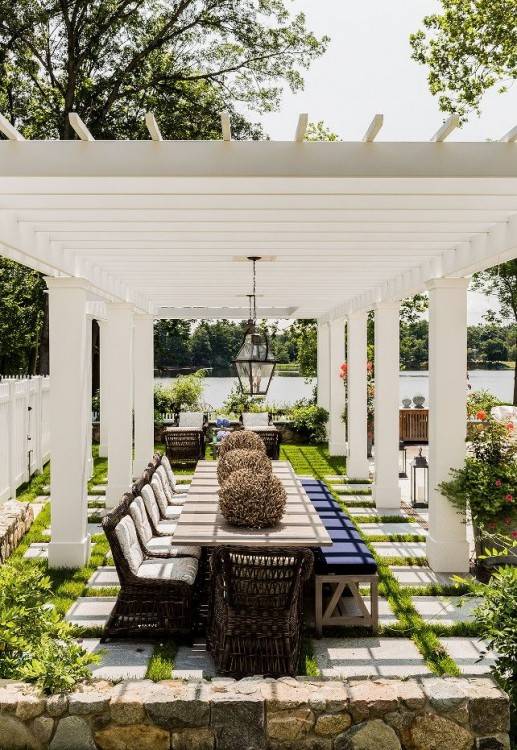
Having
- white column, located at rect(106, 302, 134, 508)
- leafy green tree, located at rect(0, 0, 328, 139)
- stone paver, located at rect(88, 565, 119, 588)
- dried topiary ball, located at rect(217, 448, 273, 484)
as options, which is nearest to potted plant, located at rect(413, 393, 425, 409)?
leafy green tree, located at rect(0, 0, 328, 139)

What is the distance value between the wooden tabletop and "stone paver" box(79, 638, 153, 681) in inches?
34.2

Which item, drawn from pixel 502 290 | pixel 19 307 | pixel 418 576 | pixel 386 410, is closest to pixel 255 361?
pixel 418 576

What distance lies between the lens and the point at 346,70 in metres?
15.7

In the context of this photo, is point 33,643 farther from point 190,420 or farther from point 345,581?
point 190,420

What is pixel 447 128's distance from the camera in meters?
3.51

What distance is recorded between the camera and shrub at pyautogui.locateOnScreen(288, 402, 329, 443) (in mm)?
17094

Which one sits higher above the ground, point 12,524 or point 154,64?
point 154,64

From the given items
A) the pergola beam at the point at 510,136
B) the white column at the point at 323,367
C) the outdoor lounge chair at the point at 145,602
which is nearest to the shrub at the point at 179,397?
the white column at the point at 323,367

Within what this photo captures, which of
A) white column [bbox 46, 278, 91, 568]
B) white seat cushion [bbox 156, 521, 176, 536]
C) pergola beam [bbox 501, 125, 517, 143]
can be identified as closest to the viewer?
pergola beam [bbox 501, 125, 517, 143]

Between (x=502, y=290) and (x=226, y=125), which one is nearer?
(x=226, y=125)

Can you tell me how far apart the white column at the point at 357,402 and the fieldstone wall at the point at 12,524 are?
5.88 metres

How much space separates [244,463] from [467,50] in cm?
994

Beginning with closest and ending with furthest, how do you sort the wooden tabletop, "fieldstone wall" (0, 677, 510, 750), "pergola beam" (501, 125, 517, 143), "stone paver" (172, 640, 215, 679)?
"fieldstone wall" (0, 677, 510, 750), "pergola beam" (501, 125, 517, 143), "stone paver" (172, 640, 215, 679), the wooden tabletop

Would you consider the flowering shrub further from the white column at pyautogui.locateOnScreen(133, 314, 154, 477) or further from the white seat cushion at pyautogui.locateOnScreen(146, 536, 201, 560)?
the white column at pyautogui.locateOnScreen(133, 314, 154, 477)
